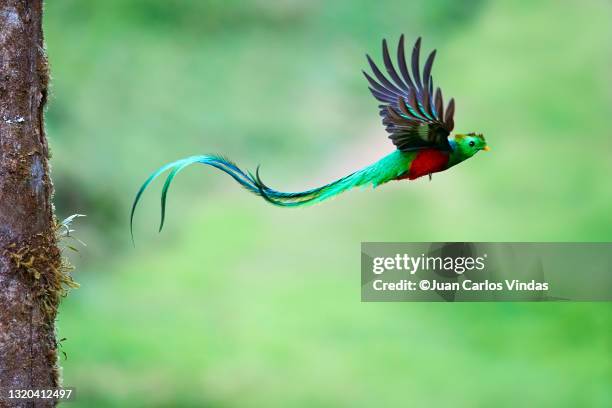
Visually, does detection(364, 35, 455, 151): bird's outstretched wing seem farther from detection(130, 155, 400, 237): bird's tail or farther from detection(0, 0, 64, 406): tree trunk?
detection(0, 0, 64, 406): tree trunk

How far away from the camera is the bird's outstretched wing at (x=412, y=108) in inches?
59.5

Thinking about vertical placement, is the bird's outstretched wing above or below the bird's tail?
above

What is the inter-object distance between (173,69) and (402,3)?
6.11ft

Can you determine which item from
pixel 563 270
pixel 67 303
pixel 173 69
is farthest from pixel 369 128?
pixel 67 303

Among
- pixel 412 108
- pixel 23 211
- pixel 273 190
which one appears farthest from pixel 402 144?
pixel 23 211

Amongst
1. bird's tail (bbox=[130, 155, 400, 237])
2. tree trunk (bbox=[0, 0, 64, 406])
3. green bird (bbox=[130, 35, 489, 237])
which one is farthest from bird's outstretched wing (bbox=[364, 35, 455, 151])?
tree trunk (bbox=[0, 0, 64, 406])

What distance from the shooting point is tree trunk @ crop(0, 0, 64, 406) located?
5.25ft

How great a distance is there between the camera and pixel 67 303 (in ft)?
17.7

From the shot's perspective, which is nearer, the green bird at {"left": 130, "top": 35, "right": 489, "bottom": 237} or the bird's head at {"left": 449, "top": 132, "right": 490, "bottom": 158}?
the green bird at {"left": 130, "top": 35, "right": 489, "bottom": 237}

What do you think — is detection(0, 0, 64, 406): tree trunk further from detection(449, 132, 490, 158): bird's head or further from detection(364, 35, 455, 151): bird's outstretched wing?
detection(449, 132, 490, 158): bird's head

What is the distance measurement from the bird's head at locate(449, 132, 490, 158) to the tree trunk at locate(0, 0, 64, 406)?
0.85m

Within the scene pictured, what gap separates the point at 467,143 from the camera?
163 centimetres

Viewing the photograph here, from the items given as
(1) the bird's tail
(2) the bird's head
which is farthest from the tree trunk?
(2) the bird's head

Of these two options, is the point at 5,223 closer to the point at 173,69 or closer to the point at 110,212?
the point at 110,212
